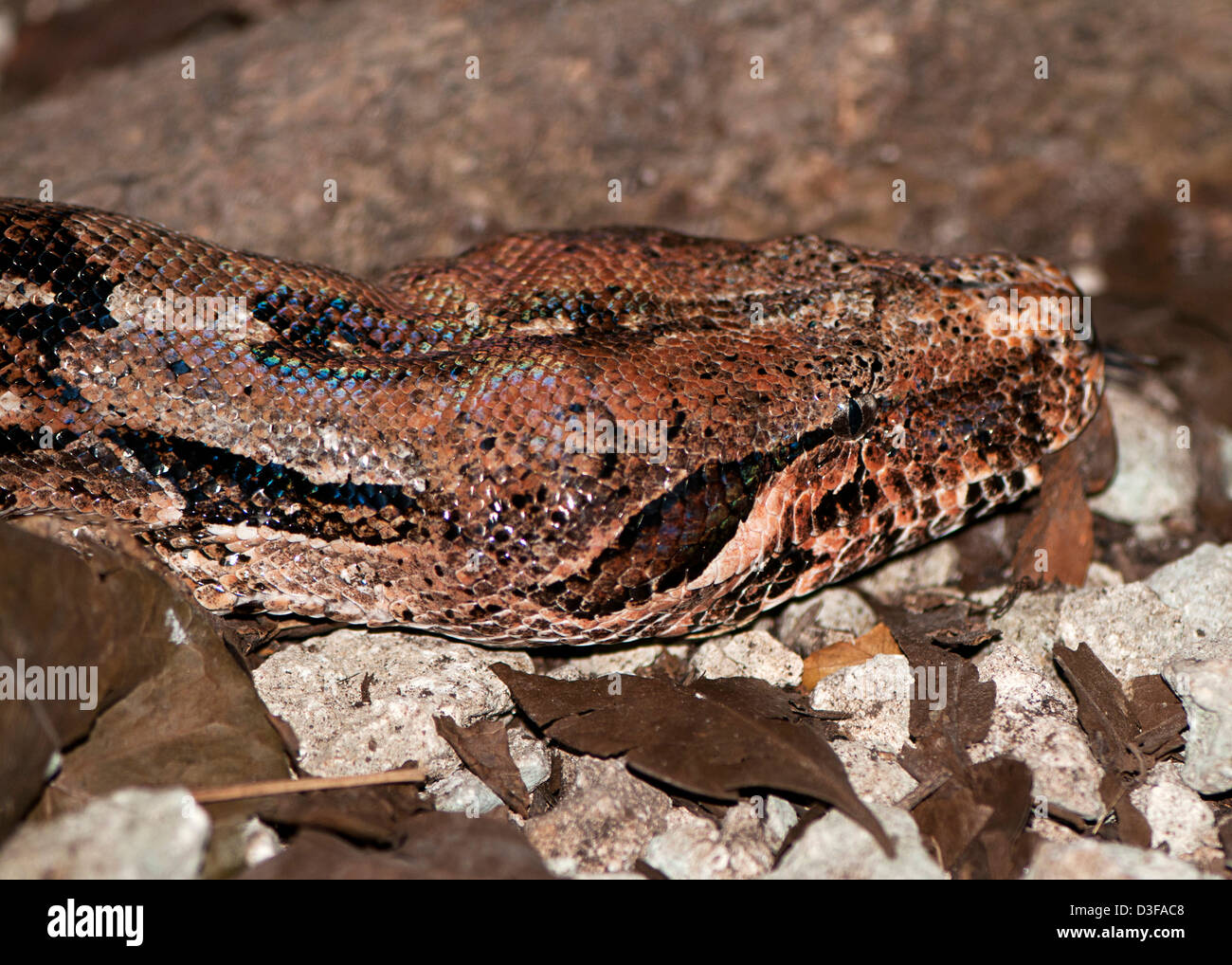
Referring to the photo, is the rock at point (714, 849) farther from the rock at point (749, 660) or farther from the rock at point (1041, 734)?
the rock at point (1041, 734)

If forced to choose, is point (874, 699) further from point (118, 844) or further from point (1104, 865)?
point (118, 844)

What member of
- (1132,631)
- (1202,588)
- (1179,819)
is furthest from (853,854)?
(1202,588)

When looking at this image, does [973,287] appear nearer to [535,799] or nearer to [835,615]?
[835,615]

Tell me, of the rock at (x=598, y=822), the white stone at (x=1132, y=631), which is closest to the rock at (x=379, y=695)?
the rock at (x=598, y=822)
